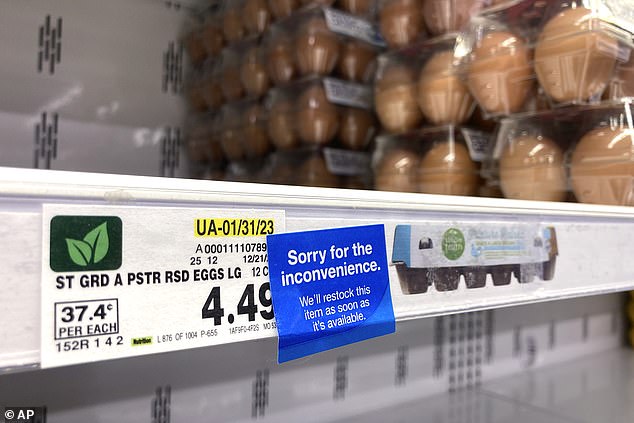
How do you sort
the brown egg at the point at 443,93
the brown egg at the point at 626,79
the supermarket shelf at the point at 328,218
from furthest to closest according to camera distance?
the brown egg at the point at 443,93, the brown egg at the point at 626,79, the supermarket shelf at the point at 328,218

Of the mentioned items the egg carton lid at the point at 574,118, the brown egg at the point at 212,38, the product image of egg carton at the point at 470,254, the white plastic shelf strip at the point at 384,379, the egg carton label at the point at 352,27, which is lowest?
the white plastic shelf strip at the point at 384,379

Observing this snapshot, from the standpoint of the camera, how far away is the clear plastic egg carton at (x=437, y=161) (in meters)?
1.15

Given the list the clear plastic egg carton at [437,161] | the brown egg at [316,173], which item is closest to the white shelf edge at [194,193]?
the clear plastic egg carton at [437,161]

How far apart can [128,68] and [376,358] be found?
104 cm

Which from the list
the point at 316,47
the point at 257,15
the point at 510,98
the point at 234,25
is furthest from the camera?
the point at 234,25

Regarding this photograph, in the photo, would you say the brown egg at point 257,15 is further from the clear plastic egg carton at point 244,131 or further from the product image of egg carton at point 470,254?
the product image of egg carton at point 470,254

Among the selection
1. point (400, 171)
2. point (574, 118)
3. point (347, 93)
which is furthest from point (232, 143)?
point (574, 118)

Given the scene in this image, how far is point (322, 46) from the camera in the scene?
4.57 feet

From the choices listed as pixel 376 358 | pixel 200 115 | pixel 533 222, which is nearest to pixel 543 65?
pixel 533 222

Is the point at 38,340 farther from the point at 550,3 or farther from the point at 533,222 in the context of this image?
the point at 550,3

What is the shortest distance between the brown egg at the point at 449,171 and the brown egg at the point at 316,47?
1.31ft

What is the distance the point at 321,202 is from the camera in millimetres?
502

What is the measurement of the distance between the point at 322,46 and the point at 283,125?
226 millimetres

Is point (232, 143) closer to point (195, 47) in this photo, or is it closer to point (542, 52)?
point (195, 47)
